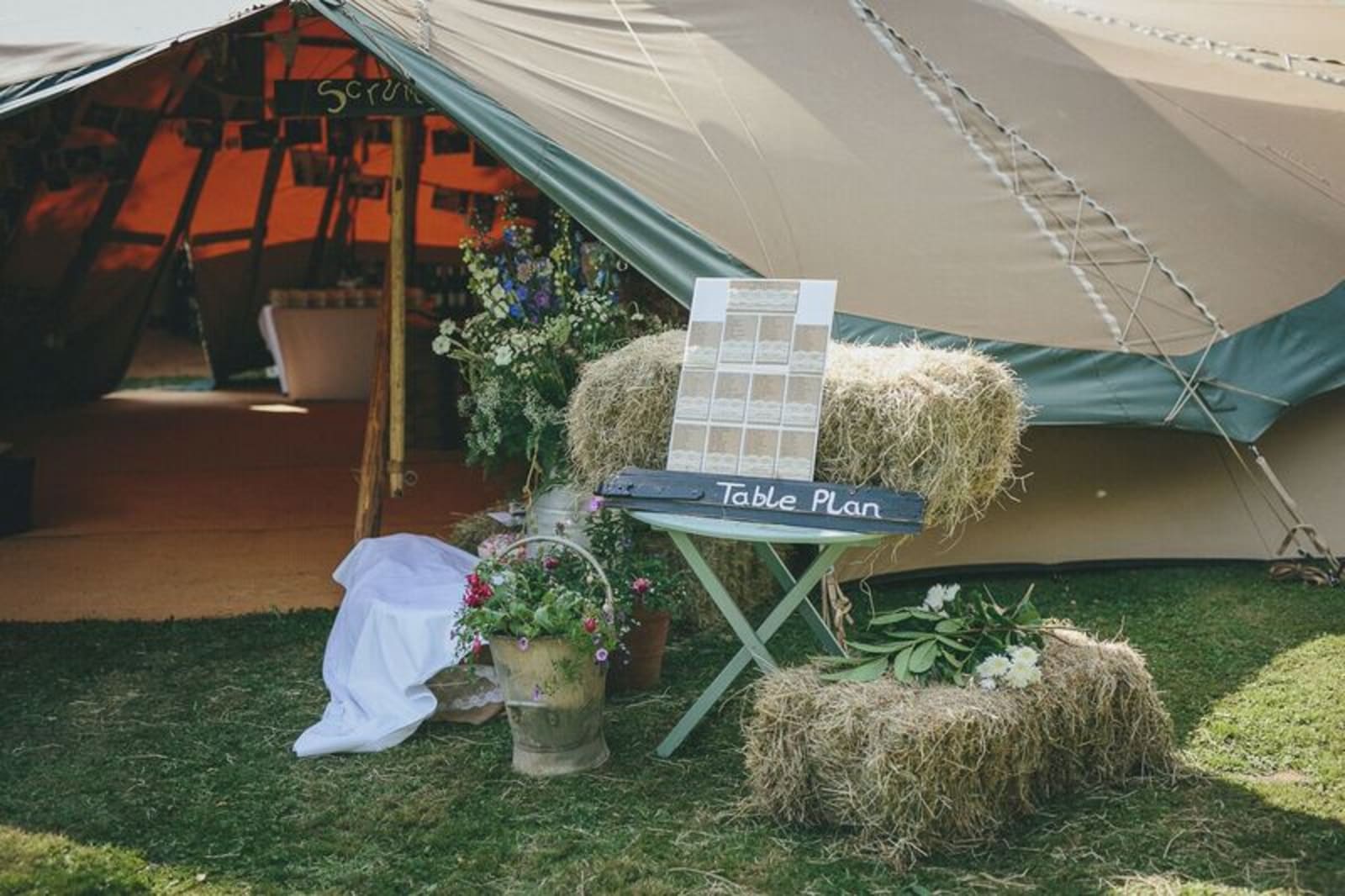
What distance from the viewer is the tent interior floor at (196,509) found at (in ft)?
17.8

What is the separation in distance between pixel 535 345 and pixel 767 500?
4.78 feet

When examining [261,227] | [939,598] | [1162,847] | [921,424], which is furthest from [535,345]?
[261,227]

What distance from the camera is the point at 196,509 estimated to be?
684 centimetres

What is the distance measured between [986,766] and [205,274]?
878cm

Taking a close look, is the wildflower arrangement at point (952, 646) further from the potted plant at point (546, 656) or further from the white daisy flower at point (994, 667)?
the potted plant at point (546, 656)

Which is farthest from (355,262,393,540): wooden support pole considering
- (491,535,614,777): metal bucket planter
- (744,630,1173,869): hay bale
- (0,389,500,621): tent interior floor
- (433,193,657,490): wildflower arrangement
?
(744,630,1173,869): hay bale

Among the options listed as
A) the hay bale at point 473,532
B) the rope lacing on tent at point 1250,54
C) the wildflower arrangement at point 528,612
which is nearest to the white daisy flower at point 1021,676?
the wildflower arrangement at point 528,612

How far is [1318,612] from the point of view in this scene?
4941 mm

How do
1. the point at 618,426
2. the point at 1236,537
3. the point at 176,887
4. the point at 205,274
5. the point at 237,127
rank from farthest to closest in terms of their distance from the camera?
1. the point at 205,274
2. the point at 237,127
3. the point at 1236,537
4. the point at 618,426
5. the point at 176,887

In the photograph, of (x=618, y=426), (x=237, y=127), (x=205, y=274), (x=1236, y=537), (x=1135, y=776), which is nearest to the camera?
(x=1135, y=776)

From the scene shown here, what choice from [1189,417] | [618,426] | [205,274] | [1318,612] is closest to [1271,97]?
[1189,417]

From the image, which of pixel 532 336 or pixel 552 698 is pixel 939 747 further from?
pixel 532 336

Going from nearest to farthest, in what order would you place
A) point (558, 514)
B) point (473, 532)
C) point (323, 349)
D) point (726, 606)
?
point (726, 606)
point (558, 514)
point (473, 532)
point (323, 349)

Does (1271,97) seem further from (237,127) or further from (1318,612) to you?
(237,127)
